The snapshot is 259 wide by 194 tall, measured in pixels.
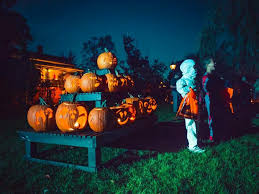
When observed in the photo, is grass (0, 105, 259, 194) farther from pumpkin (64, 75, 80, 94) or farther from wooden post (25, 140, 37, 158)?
pumpkin (64, 75, 80, 94)

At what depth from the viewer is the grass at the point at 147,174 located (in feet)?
7.54

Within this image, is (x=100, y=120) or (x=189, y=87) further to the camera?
(x=189, y=87)

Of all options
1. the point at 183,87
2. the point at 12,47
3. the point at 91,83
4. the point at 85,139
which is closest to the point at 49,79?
the point at 12,47

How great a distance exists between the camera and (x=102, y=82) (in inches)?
162

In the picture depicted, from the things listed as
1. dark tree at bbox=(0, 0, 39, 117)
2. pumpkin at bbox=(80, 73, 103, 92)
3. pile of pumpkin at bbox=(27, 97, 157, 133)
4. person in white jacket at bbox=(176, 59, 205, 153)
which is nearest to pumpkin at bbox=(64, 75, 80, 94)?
pumpkin at bbox=(80, 73, 103, 92)

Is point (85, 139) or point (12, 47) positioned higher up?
point (12, 47)

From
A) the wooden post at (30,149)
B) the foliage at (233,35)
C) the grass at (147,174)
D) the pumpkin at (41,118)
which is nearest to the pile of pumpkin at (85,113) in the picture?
the pumpkin at (41,118)

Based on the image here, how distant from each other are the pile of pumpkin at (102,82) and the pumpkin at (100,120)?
927 mm

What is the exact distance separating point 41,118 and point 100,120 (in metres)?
1.03

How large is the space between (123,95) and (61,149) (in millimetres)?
1978

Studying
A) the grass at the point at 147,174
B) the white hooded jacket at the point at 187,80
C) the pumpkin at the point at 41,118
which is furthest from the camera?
the white hooded jacket at the point at 187,80

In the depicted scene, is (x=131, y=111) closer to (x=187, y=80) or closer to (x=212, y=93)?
(x=187, y=80)

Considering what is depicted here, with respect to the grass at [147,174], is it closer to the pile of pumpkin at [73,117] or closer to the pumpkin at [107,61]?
the pile of pumpkin at [73,117]

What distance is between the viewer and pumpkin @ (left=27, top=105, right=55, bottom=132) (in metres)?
3.21
